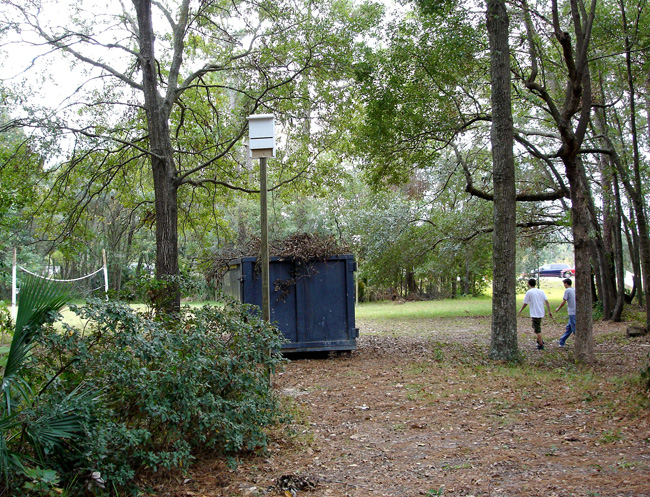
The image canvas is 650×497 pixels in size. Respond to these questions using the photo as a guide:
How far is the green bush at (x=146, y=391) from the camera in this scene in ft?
12.8

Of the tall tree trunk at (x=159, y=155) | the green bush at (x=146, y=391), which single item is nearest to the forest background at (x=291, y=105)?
the tall tree trunk at (x=159, y=155)

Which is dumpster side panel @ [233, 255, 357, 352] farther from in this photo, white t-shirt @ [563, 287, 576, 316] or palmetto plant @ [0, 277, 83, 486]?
palmetto plant @ [0, 277, 83, 486]

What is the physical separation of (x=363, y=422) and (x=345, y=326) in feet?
16.3

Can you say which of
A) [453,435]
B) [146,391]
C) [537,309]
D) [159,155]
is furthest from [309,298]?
[146,391]

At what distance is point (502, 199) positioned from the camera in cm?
1071

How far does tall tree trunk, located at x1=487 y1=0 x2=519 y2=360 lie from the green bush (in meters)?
6.40

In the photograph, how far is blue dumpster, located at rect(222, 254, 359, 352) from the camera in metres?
11.3

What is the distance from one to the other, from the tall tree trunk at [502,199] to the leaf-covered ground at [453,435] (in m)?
0.81

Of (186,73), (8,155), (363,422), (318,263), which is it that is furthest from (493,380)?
(186,73)

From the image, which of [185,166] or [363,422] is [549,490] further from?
[185,166]

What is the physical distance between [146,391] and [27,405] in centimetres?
80

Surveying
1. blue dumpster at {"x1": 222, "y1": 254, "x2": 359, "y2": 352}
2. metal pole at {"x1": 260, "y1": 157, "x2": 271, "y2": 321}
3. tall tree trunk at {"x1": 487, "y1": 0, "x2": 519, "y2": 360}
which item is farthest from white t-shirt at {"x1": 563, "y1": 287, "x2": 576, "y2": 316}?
metal pole at {"x1": 260, "y1": 157, "x2": 271, "y2": 321}

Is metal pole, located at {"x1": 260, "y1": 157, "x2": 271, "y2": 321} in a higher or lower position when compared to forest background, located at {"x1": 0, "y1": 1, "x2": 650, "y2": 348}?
lower

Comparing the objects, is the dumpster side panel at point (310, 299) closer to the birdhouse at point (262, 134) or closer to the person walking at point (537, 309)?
the birdhouse at point (262, 134)
